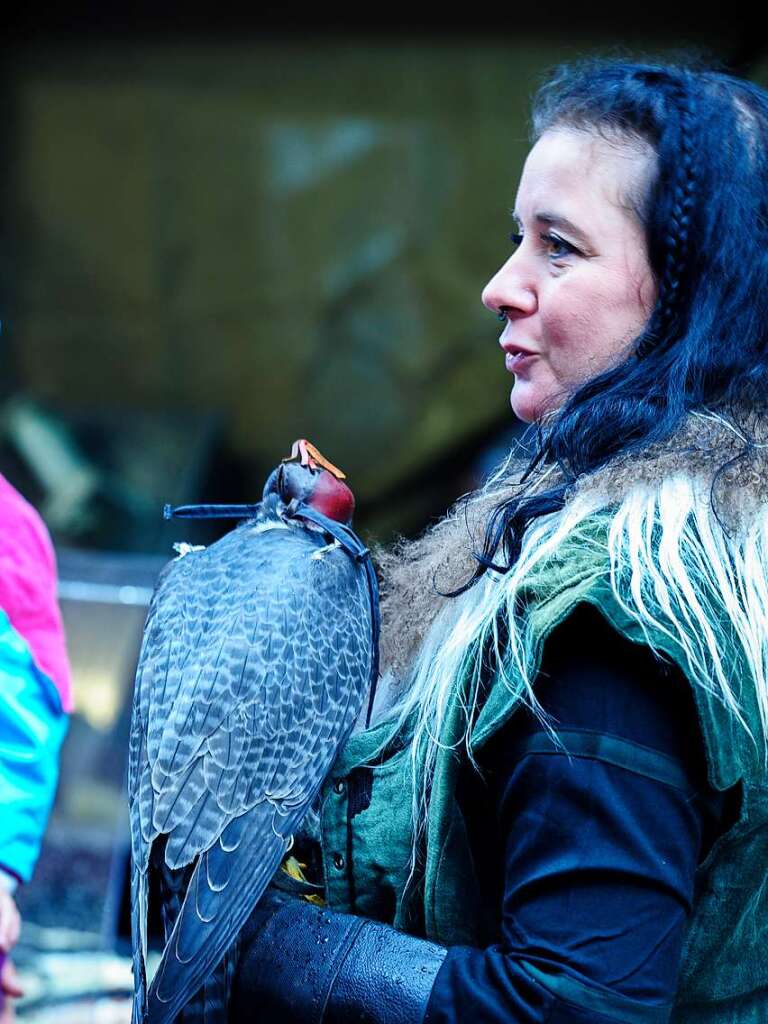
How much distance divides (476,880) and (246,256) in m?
3.60

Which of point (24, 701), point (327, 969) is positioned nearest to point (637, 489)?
point (327, 969)

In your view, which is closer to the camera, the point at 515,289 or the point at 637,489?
the point at 637,489

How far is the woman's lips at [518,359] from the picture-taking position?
4.07ft

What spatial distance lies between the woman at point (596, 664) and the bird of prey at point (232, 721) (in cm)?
5

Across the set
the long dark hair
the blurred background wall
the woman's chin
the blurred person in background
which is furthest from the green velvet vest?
the blurred background wall

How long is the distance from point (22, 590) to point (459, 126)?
2.80 m

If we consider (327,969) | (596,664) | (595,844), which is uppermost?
(596,664)

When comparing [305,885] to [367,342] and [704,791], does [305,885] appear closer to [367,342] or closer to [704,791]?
[704,791]

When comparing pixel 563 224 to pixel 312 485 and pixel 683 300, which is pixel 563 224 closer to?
pixel 683 300

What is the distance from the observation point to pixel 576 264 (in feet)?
3.87

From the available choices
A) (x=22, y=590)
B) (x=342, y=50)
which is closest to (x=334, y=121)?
(x=342, y=50)

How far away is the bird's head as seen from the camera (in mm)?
1298

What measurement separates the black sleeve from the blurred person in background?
1159mm

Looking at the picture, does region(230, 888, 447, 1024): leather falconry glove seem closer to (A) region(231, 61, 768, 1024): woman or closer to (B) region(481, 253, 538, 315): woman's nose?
(A) region(231, 61, 768, 1024): woman
